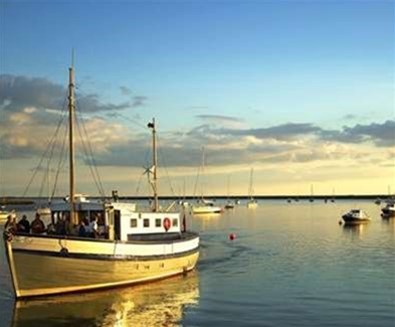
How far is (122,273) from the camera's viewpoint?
34719mm

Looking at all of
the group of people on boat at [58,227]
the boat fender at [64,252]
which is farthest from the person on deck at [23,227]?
the boat fender at [64,252]

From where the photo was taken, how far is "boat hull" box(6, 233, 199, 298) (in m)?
31.2

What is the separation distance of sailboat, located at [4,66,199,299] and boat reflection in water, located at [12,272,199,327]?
2.33 feet

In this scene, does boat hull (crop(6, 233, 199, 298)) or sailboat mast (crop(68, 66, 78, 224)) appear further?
sailboat mast (crop(68, 66, 78, 224))

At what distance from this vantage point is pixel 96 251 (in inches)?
1287

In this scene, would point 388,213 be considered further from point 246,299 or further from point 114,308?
point 114,308

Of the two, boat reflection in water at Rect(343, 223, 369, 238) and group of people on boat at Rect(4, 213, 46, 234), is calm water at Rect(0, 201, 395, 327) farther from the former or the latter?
boat reflection in water at Rect(343, 223, 369, 238)

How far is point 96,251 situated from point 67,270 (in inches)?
68.1

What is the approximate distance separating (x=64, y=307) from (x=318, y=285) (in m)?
14.8

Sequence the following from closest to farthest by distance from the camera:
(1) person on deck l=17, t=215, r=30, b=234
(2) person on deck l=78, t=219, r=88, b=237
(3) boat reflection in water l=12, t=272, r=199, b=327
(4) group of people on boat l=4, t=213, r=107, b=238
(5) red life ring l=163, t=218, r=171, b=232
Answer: (3) boat reflection in water l=12, t=272, r=199, b=327 → (4) group of people on boat l=4, t=213, r=107, b=238 → (1) person on deck l=17, t=215, r=30, b=234 → (2) person on deck l=78, t=219, r=88, b=237 → (5) red life ring l=163, t=218, r=171, b=232

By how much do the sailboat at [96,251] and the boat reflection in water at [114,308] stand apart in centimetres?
71

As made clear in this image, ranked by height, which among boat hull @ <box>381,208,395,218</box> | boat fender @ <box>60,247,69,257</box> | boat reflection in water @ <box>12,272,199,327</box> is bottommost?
boat reflection in water @ <box>12,272,199,327</box>

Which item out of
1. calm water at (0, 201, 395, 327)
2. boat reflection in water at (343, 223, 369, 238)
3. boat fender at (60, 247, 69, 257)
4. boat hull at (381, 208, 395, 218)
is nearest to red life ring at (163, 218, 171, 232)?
calm water at (0, 201, 395, 327)

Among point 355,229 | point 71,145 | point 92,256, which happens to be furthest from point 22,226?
point 355,229
